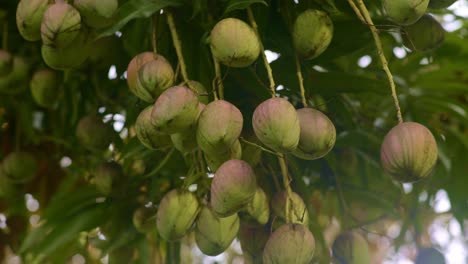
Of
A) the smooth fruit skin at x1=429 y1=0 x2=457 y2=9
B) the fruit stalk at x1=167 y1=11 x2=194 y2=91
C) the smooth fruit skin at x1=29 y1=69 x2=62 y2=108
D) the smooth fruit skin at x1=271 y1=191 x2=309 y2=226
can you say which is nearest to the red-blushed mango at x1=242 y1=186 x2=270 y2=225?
the smooth fruit skin at x1=271 y1=191 x2=309 y2=226

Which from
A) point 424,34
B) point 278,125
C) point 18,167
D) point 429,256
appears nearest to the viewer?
point 278,125

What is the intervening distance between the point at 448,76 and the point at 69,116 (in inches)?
22.3

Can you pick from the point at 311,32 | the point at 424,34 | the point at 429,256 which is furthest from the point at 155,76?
the point at 429,256

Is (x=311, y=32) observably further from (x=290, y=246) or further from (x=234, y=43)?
(x=290, y=246)

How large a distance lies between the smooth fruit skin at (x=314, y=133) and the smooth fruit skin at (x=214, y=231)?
0.10 m

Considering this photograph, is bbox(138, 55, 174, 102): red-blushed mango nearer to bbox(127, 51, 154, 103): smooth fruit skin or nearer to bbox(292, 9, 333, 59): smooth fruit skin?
bbox(127, 51, 154, 103): smooth fruit skin

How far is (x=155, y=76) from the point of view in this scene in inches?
23.3

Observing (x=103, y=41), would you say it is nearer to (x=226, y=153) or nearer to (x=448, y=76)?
(x=226, y=153)

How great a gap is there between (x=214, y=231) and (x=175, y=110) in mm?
120

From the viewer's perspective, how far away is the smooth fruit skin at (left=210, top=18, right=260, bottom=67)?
566mm

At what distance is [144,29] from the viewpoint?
0.79 meters

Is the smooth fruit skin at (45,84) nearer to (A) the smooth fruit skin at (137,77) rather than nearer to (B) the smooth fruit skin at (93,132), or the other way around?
(B) the smooth fruit skin at (93,132)

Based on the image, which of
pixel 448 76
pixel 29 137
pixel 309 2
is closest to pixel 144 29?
pixel 309 2

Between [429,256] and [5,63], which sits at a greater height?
[5,63]
